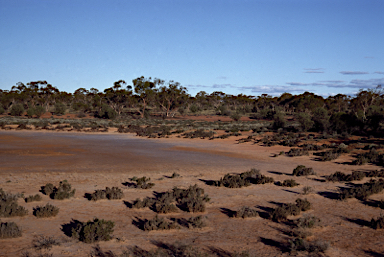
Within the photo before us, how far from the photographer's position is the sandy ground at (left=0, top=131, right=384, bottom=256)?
21.0ft

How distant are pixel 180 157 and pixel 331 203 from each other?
10982 millimetres

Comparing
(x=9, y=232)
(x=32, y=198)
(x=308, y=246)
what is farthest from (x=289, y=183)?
(x=9, y=232)

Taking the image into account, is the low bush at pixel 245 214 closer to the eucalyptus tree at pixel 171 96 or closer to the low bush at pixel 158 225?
the low bush at pixel 158 225

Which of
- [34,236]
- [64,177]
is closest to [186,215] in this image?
[34,236]

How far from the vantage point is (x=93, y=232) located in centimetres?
645

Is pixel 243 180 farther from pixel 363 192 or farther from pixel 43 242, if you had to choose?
pixel 43 242

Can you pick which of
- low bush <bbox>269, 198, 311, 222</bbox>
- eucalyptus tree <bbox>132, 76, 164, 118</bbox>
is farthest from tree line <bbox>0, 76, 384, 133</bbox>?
low bush <bbox>269, 198, 311, 222</bbox>

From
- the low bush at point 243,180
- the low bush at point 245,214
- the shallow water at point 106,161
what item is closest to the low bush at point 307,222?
the low bush at point 245,214

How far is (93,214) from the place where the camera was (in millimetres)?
8344

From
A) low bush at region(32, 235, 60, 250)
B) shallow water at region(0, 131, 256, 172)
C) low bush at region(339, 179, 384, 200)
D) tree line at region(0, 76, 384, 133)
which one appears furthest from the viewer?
tree line at region(0, 76, 384, 133)

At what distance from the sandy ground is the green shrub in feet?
0.45

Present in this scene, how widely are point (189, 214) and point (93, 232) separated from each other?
274 centimetres

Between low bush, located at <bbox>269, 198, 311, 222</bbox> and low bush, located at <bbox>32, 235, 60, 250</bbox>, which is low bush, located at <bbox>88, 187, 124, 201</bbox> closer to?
low bush, located at <bbox>32, 235, 60, 250</bbox>

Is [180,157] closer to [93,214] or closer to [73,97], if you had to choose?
[93,214]
